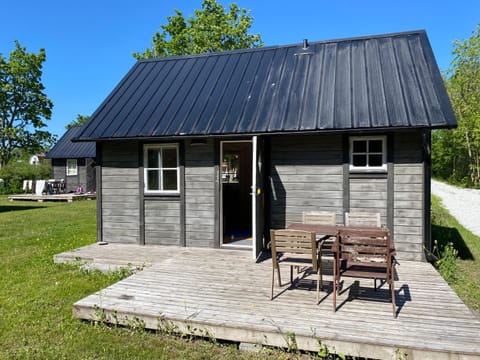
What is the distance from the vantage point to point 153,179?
753cm

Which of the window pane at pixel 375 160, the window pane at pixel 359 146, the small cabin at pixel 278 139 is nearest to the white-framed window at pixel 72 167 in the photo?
the small cabin at pixel 278 139

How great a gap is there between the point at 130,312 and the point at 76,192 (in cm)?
2195

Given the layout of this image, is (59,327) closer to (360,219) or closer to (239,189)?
(360,219)

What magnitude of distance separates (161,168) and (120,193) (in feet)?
3.71

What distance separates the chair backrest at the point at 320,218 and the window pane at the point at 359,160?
1192mm

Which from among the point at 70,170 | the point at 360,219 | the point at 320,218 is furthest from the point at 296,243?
the point at 70,170

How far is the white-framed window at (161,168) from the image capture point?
24.3ft

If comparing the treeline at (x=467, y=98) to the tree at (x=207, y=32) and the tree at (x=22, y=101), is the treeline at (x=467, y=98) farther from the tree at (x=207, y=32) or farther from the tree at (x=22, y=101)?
the tree at (x=22, y=101)

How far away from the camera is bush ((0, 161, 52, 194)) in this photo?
27094mm

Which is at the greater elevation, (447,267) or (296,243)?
(296,243)

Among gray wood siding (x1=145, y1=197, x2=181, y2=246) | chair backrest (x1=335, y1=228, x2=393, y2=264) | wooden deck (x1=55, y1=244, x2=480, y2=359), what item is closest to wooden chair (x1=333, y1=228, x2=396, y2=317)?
chair backrest (x1=335, y1=228, x2=393, y2=264)

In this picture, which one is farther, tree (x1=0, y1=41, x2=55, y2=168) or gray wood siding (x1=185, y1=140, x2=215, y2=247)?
tree (x1=0, y1=41, x2=55, y2=168)

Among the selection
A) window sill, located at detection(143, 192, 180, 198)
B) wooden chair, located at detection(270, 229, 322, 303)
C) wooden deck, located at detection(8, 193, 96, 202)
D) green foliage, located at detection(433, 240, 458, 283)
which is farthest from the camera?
wooden deck, located at detection(8, 193, 96, 202)

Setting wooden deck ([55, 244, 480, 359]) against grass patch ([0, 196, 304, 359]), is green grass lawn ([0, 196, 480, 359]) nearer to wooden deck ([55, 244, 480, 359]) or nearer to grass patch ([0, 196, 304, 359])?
grass patch ([0, 196, 304, 359])
